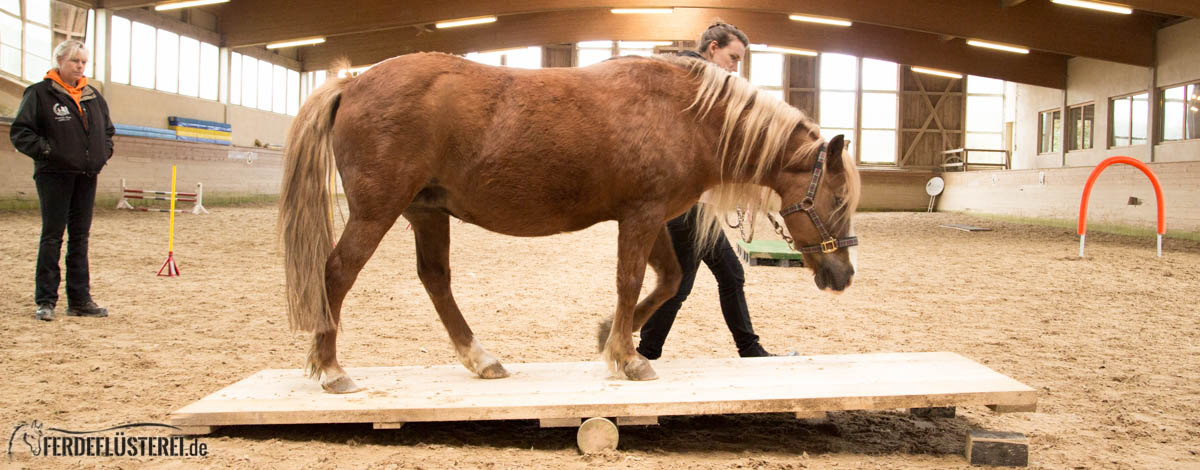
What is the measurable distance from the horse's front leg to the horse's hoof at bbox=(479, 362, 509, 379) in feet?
1.59

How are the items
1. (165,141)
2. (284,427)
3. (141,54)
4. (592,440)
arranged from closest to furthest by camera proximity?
(592,440), (284,427), (165,141), (141,54)

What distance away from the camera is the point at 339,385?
3.05 meters

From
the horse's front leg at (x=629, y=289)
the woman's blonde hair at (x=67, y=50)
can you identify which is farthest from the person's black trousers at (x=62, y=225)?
the horse's front leg at (x=629, y=289)

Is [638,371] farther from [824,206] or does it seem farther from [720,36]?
[720,36]

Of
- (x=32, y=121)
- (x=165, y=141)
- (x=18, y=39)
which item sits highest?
(x=18, y=39)

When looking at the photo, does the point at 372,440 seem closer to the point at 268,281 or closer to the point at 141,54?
the point at 268,281

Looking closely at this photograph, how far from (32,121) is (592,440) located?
4713mm

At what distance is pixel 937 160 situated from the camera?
27.1 metres

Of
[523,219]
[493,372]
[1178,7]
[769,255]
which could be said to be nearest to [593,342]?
[493,372]

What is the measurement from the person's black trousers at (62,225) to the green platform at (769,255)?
7.32 metres

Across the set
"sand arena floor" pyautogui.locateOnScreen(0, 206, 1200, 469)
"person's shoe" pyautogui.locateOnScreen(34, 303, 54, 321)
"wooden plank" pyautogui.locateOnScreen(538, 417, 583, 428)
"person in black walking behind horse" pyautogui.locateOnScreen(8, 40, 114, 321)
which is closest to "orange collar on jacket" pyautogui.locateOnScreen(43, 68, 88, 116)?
"person in black walking behind horse" pyautogui.locateOnScreen(8, 40, 114, 321)

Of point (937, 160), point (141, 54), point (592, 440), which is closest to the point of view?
point (592, 440)

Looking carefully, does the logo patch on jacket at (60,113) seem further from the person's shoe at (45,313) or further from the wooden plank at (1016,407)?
the wooden plank at (1016,407)

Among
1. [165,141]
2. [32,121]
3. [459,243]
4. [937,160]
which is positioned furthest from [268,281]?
[937,160]
